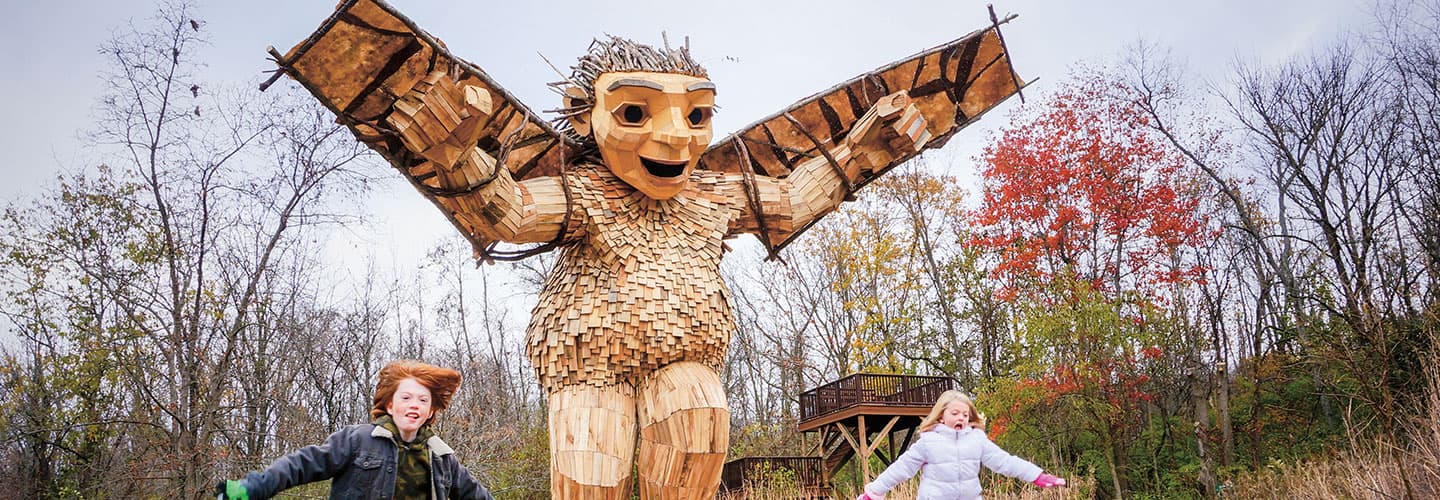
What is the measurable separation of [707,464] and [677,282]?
2.23 feet

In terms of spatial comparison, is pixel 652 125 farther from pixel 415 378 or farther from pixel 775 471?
pixel 775 471

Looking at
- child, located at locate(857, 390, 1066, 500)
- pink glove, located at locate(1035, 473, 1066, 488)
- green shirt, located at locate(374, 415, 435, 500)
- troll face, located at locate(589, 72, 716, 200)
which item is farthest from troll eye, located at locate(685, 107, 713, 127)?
pink glove, located at locate(1035, 473, 1066, 488)

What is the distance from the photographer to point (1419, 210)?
36.9 ft

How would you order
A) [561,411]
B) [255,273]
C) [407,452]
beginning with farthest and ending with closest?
[255,273] < [561,411] < [407,452]

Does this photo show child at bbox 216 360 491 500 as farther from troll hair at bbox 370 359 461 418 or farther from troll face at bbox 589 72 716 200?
troll face at bbox 589 72 716 200

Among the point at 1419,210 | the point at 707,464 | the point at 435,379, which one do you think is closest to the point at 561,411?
the point at 707,464

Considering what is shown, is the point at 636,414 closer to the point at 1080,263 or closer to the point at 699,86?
the point at 699,86

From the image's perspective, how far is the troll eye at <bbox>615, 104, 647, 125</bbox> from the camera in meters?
3.73

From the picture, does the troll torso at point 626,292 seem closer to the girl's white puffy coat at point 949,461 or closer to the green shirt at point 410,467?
the girl's white puffy coat at point 949,461

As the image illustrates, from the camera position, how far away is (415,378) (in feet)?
9.07

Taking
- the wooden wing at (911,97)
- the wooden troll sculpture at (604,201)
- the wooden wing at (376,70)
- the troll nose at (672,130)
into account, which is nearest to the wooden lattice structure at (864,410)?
the wooden wing at (911,97)

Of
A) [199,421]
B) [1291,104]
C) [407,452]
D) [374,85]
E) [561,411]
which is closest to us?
[407,452]

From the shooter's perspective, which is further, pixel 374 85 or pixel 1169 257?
pixel 1169 257

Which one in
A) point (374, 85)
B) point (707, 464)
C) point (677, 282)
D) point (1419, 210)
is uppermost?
point (1419, 210)
